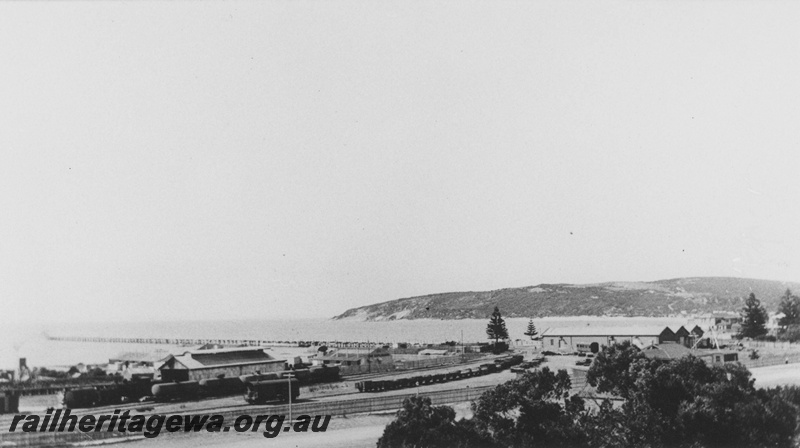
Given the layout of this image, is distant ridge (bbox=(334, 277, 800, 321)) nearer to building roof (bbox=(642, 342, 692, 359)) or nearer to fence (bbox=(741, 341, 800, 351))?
fence (bbox=(741, 341, 800, 351))

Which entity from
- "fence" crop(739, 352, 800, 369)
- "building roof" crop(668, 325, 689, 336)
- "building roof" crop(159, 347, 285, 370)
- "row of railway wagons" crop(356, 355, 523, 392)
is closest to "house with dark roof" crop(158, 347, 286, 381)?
"building roof" crop(159, 347, 285, 370)

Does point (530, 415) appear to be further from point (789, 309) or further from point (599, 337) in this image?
point (789, 309)

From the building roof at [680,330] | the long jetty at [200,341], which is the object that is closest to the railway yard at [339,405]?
the building roof at [680,330]

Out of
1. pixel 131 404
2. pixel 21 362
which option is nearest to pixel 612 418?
pixel 131 404

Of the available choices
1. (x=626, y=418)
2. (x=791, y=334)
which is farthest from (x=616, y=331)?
(x=626, y=418)

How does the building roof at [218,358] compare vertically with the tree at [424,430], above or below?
above

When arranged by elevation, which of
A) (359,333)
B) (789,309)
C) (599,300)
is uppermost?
(599,300)

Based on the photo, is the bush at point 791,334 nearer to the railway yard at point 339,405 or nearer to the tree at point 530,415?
the railway yard at point 339,405
